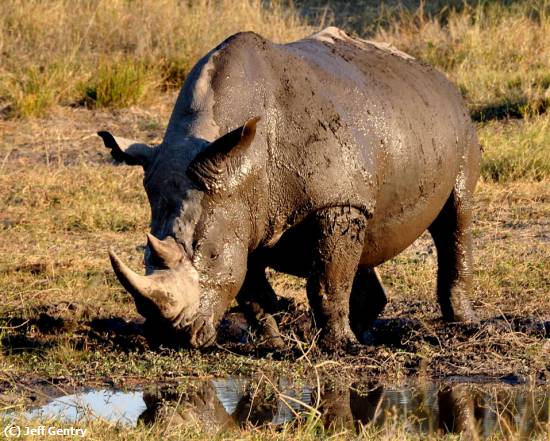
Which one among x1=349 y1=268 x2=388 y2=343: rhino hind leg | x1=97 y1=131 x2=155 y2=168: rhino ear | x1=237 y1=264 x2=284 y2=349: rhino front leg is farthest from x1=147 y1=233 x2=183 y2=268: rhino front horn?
x1=349 y1=268 x2=388 y2=343: rhino hind leg

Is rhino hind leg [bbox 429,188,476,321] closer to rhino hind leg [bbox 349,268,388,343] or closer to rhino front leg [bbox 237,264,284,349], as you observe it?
rhino hind leg [bbox 349,268,388,343]

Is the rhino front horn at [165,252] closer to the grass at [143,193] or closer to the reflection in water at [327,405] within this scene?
the reflection in water at [327,405]

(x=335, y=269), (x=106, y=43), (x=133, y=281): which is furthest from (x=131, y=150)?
(x=106, y=43)

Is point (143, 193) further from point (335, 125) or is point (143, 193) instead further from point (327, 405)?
point (327, 405)

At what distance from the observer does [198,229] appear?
595cm

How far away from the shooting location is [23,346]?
23.0 feet

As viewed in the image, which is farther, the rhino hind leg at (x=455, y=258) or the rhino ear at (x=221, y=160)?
the rhino hind leg at (x=455, y=258)

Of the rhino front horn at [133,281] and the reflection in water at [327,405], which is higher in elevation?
the rhino front horn at [133,281]

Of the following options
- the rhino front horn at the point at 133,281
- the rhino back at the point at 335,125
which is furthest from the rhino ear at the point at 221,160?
the rhino front horn at the point at 133,281

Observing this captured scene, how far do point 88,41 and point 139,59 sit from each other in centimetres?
85

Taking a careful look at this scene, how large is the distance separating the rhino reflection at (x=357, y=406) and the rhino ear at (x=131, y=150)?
1136 mm

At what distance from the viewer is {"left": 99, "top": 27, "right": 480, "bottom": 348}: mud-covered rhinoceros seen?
19.5 ft

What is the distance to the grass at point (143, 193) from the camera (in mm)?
→ 6602

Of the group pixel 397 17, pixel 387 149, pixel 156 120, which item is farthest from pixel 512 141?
pixel 397 17
